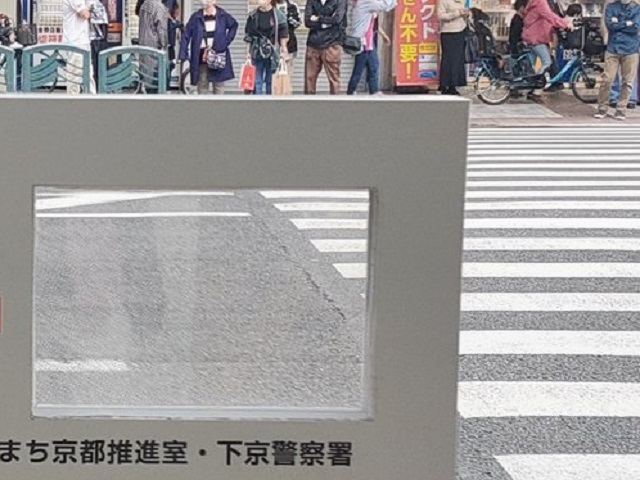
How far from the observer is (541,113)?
19.7 m

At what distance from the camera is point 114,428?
3633mm

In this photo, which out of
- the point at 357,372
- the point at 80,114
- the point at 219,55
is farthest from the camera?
the point at 219,55

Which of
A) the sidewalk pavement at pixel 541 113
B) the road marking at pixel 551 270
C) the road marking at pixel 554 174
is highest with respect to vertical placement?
the sidewalk pavement at pixel 541 113

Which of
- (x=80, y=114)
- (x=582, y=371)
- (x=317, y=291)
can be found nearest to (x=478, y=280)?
(x=582, y=371)

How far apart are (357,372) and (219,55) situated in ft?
42.2

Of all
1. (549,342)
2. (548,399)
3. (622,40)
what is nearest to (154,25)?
(622,40)

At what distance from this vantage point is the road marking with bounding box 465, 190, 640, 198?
1132cm

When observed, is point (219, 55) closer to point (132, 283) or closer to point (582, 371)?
point (582, 371)

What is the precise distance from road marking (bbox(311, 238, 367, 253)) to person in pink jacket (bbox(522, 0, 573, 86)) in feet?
53.5

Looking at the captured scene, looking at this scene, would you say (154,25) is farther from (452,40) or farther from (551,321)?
(551,321)

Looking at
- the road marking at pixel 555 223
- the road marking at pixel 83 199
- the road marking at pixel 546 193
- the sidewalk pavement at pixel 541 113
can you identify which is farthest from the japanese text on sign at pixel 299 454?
the sidewalk pavement at pixel 541 113

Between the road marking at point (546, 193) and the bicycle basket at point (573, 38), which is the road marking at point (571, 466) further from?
the bicycle basket at point (573, 38)

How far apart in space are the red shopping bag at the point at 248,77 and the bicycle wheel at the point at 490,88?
4869 millimetres

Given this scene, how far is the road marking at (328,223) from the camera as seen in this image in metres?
3.63
